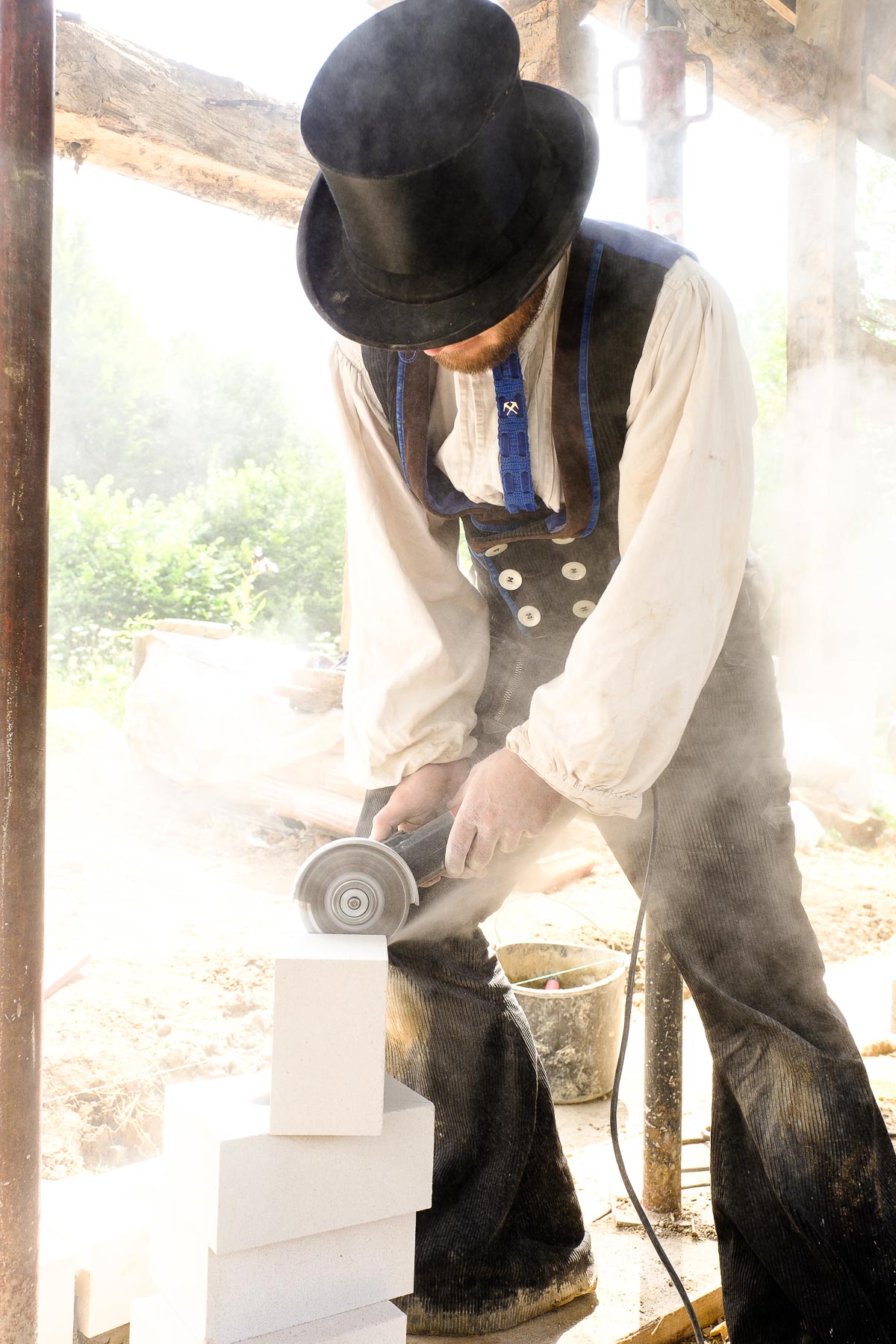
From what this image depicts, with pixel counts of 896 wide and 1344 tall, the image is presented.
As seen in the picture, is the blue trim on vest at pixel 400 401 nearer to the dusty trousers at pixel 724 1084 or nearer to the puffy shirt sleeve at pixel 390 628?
Result: the puffy shirt sleeve at pixel 390 628

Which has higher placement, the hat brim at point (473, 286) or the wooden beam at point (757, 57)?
the wooden beam at point (757, 57)

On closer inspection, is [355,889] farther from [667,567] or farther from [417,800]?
[667,567]

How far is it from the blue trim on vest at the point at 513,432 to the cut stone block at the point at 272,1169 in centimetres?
107

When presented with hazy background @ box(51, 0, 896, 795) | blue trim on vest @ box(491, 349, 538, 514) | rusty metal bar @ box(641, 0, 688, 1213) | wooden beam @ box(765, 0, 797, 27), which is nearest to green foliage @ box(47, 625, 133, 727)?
hazy background @ box(51, 0, 896, 795)

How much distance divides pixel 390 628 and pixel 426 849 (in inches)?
18.4

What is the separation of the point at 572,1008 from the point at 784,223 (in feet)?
16.6

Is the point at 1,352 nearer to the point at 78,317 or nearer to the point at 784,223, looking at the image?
the point at 784,223

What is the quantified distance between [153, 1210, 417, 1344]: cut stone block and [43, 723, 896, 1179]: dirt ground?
1.75ft

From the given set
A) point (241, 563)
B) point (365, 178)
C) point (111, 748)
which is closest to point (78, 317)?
point (241, 563)

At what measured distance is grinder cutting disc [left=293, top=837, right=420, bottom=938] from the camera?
1.68m

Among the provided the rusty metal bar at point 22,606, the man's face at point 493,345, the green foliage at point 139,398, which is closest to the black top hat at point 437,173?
the man's face at point 493,345

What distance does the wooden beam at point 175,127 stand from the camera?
2518 mm

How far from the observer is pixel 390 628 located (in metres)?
1.99

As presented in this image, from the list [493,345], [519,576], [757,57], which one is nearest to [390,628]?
[519,576]
